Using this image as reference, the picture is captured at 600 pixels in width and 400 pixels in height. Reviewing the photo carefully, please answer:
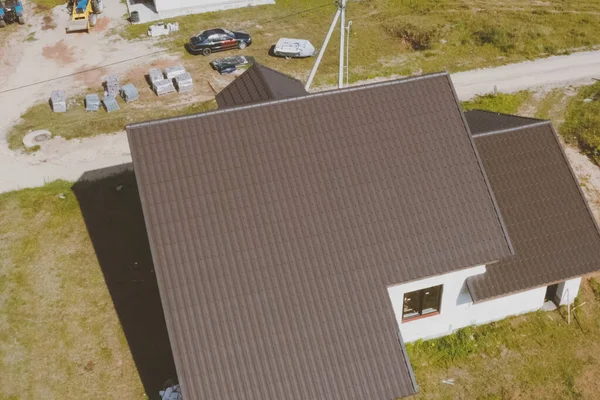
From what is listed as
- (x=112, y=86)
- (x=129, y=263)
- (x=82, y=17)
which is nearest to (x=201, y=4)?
(x=82, y=17)

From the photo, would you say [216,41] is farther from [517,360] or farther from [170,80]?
[517,360]

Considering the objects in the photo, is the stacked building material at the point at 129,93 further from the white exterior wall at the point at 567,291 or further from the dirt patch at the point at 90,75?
the white exterior wall at the point at 567,291

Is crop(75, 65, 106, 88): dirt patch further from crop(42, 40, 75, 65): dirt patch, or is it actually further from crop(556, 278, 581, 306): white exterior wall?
crop(556, 278, 581, 306): white exterior wall

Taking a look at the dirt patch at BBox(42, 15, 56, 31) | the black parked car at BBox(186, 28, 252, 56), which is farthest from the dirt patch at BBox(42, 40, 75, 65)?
the black parked car at BBox(186, 28, 252, 56)

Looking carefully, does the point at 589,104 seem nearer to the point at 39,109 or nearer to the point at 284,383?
the point at 284,383

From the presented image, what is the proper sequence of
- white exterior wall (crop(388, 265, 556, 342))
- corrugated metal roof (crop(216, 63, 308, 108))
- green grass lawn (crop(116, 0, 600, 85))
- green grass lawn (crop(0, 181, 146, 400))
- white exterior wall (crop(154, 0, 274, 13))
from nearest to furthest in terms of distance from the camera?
1. white exterior wall (crop(388, 265, 556, 342))
2. green grass lawn (crop(0, 181, 146, 400))
3. corrugated metal roof (crop(216, 63, 308, 108))
4. green grass lawn (crop(116, 0, 600, 85))
5. white exterior wall (crop(154, 0, 274, 13))

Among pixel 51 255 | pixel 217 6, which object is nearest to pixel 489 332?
pixel 51 255
